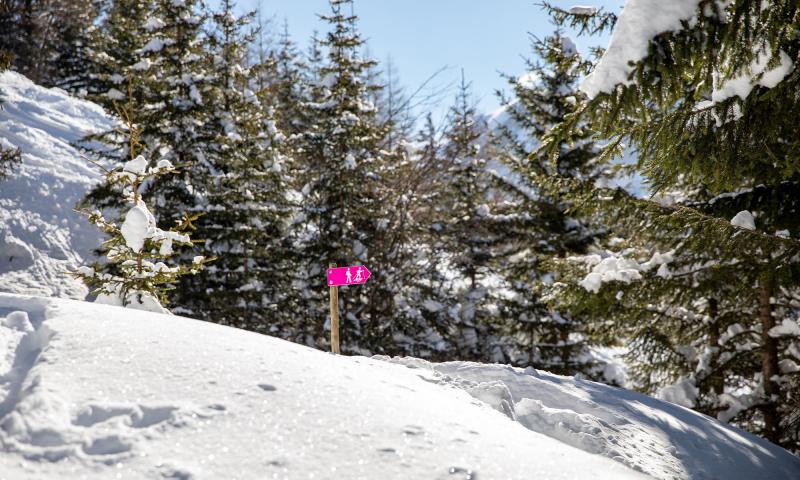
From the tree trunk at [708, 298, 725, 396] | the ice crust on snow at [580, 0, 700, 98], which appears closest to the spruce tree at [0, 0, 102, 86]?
the ice crust on snow at [580, 0, 700, 98]

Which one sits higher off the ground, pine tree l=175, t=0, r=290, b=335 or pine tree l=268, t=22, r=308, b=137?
pine tree l=268, t=22, r=308, b=137

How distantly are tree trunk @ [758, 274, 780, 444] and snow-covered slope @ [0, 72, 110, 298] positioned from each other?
1509 cm

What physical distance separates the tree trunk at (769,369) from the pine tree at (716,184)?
17 mm

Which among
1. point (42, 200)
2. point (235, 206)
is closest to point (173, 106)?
point (235, 206)

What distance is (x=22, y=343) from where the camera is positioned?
9.27ft

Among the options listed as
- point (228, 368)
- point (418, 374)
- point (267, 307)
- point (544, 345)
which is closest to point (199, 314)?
point (267, 307)

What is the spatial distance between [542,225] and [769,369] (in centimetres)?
582

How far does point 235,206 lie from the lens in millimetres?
12766

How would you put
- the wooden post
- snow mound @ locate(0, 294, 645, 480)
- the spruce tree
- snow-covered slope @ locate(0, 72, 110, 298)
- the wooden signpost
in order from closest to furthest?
snow mound @ locate(0, 294, 645, 480) → the wooden post → the wooden signpost → snow-covered slope @ locate(0, 72, 110, 298) → the spruce tree

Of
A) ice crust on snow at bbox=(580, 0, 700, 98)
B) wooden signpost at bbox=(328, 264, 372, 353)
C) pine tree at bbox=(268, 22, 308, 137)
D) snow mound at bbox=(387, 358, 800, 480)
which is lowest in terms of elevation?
snow mound at bbox=(387, 358, 800, 480)

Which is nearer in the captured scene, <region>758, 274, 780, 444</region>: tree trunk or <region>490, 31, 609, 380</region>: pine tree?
<region>758, 274, 780, 444</region>: tree trunk

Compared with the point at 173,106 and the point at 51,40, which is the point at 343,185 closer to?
the point at 173,106

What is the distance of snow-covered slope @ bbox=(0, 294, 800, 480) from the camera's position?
6.64ft

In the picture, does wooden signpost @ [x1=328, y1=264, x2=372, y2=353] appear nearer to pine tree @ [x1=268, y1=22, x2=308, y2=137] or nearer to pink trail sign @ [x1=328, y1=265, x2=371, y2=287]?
pink trail sign @ [x1=328, y1=265, x2=371, y2=287]
